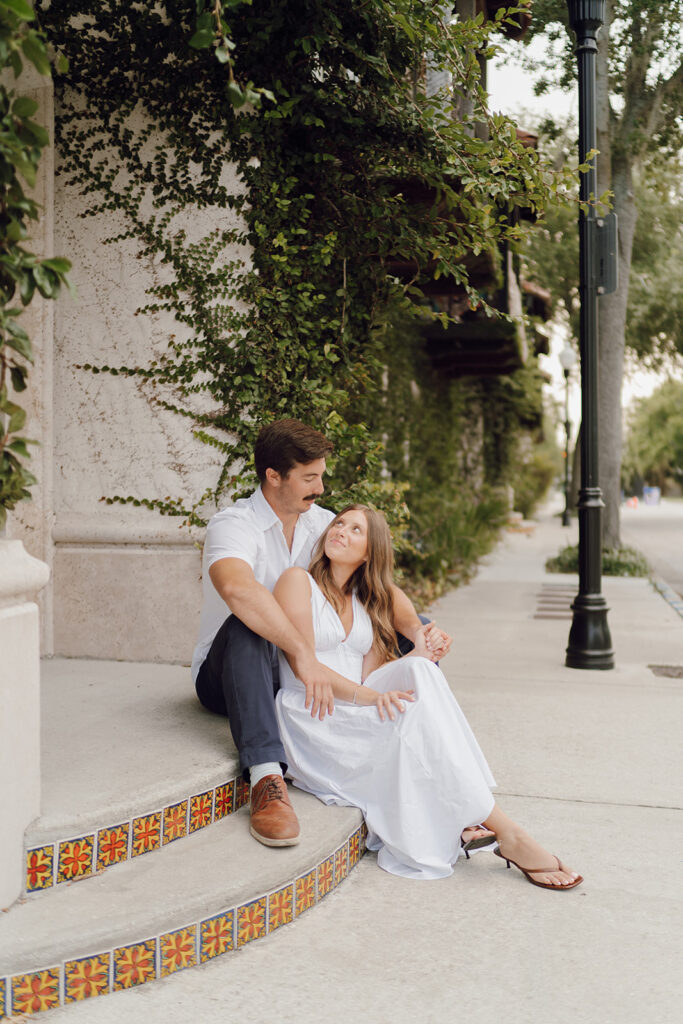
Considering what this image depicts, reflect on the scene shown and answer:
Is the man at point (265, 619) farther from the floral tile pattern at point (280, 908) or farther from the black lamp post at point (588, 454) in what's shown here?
the black lamp post at point (588, 454)

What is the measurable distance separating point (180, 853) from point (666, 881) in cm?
159

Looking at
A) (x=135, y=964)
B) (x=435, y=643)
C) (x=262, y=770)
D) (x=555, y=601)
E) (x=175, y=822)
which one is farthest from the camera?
(x=555, y=601)

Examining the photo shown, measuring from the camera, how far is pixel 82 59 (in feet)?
17.5

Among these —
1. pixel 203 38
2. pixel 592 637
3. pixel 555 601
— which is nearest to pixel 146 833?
pixel 203 38

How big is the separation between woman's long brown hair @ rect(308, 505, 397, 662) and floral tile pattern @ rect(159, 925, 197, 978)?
1425 mm

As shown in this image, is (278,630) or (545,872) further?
(278,630)

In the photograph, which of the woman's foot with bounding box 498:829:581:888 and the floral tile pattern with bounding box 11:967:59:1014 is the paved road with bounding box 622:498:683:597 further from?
the floral tile pattern with bounding box 11:967:59:1014

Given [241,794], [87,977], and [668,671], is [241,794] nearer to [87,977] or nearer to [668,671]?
[87,977]

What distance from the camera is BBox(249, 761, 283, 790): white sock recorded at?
3.21 meters

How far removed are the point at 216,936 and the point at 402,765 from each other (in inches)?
33.9

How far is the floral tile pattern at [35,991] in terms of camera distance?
2293 millimetres

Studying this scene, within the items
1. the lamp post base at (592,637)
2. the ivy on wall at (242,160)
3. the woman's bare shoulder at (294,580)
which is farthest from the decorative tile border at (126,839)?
the lamp post base at (592,637)

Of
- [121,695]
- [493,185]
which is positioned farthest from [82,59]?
[121,695]

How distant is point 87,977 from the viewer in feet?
7.87
